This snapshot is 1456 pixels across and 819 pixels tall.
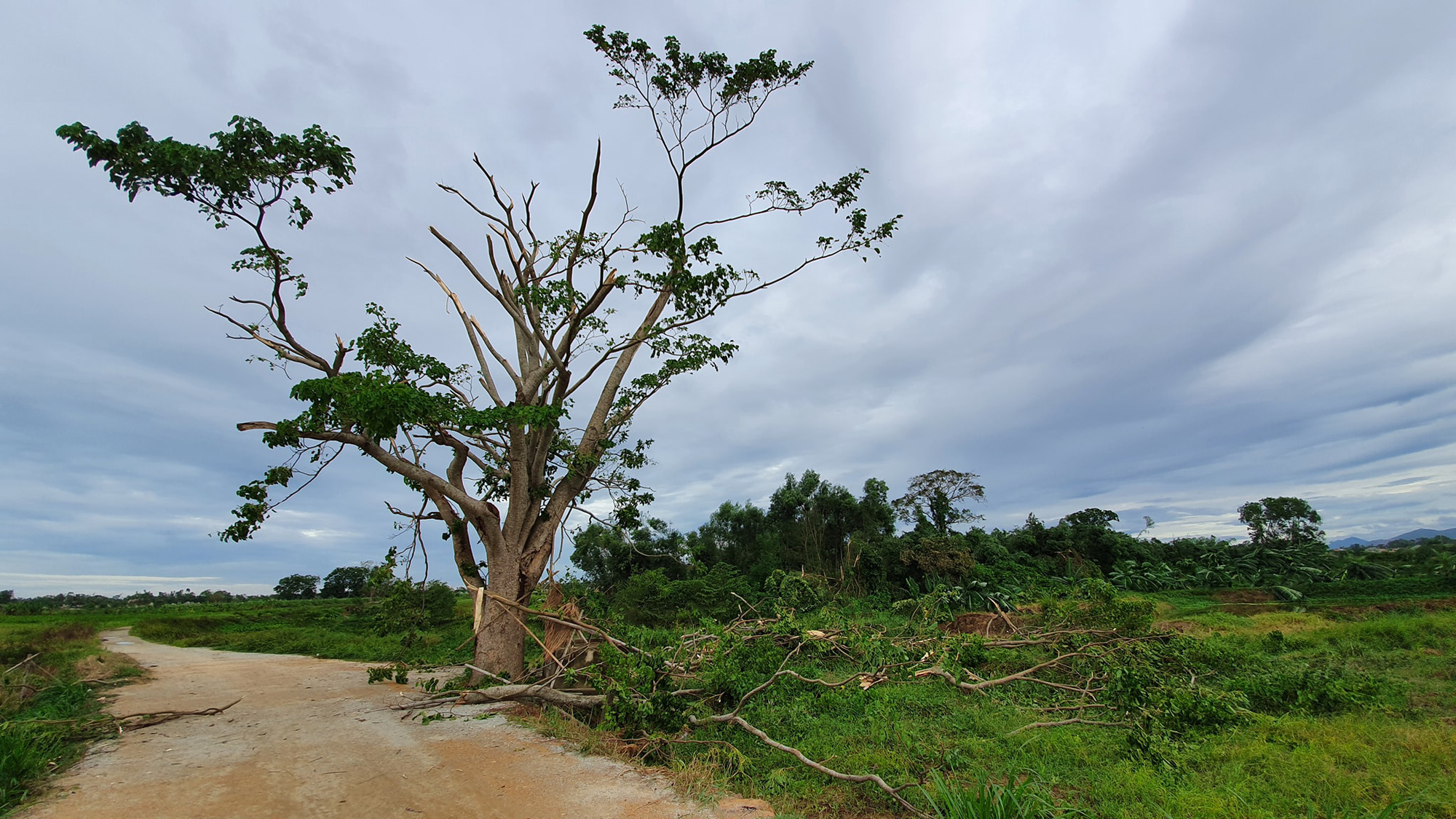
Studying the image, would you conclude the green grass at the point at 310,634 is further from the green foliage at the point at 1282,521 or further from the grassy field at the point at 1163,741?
the green foliage at the point at 1282,521

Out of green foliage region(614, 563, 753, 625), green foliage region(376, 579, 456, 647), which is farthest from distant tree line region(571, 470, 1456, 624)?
green foliage region(376, 579, 456, 647)

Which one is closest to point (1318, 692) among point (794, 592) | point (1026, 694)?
point (1026, 694)

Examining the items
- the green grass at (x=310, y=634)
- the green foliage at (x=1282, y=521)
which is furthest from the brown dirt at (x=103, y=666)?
the green foliage at (x=1282, y=521)

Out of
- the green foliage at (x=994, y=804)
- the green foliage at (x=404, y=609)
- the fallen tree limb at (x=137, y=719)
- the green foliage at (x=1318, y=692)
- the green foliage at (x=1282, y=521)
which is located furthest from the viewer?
the green foliage at (x=1282, y=521)

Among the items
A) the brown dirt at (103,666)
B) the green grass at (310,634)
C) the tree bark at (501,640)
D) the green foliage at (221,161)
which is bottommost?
the green grass at (310,634)

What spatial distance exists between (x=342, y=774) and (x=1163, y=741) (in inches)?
253

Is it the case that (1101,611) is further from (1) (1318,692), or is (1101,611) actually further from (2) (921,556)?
(2) (921,556)

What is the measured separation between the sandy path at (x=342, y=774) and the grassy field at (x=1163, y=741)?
508 mm

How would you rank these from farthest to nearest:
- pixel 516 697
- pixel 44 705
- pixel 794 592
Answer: pixel 794 592 → pixel 44 705 → pixel 516 697

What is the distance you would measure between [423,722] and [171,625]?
86.3 ft

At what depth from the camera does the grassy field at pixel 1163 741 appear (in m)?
3.71

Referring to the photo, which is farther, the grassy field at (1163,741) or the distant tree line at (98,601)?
the distant tree line at (98,601)

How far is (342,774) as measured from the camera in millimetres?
4684

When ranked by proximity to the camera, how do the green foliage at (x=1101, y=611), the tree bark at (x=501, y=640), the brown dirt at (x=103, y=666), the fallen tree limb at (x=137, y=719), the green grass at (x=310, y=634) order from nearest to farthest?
1. the fallen tree limb at (x=137, y=719)
2. the tree bark at (x=501, y=640)
3. the green foliage at (x=1101, y=611)
4. the brown dirt at (x=103, y=666)
5. the green grass at (x=310, y=634)
